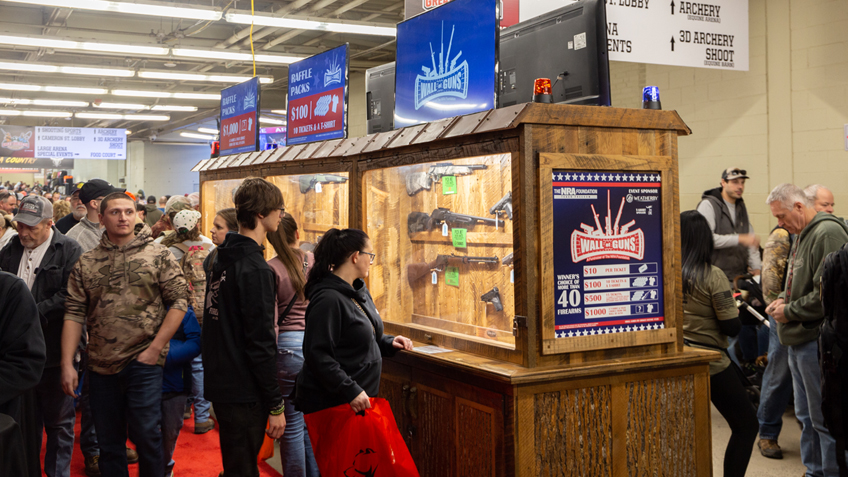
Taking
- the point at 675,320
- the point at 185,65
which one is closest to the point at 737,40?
the point at 675,320

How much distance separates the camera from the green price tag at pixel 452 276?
3703 mm

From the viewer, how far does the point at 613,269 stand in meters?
2.89

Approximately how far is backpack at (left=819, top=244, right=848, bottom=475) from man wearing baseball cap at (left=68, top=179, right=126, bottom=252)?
3.83 metres

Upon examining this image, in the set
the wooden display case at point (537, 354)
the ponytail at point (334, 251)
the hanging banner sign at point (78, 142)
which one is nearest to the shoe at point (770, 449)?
the wooden display case at point (537, 354)

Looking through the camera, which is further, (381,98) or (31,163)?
(31,163)

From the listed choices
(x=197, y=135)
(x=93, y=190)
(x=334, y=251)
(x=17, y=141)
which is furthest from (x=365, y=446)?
(x=197, y=135)

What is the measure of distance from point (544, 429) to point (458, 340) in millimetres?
691

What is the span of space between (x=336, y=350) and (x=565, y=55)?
1642 mm

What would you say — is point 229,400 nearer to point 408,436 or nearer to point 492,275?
point 408,436

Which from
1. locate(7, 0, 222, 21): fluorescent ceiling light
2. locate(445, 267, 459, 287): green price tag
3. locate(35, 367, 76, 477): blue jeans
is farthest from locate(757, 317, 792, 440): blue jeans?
locate(7, 0, 222, 21): fluorescent ceiling light

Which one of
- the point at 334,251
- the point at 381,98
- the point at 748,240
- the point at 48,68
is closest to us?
the point at 334,251

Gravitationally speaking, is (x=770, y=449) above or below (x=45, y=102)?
below

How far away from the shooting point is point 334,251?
2.65m

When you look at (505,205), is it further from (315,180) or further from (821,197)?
(821,197)
